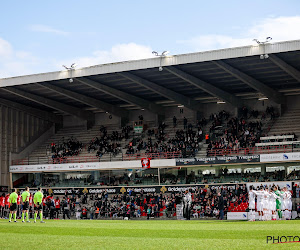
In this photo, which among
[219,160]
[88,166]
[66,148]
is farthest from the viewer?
[66,148]

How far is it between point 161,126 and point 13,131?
49.3 feet

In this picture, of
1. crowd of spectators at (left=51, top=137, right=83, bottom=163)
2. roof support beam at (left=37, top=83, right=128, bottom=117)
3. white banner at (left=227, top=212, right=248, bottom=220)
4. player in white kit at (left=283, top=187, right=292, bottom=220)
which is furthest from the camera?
crowd of spectators at (left=51, top=137, right=83, bottom=163)

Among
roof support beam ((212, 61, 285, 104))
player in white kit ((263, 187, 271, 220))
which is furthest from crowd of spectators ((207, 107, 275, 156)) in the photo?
player in white kit ((263, 187, 271, 220))

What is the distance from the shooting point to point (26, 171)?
167ft

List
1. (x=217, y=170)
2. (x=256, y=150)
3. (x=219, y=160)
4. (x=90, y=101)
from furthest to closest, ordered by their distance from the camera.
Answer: (x=90, y=101) < (x=217, y=170) < (x=219, y=160) < (x=256, y=150)

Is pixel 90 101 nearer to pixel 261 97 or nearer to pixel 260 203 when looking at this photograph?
pixel 261 97

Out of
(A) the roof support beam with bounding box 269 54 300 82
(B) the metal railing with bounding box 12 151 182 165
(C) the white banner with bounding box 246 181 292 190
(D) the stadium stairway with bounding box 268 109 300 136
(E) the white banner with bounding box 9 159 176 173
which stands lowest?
(C) the white banner with bounding box 246 181 292 190

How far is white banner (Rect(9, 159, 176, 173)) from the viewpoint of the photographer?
44375 millimetres

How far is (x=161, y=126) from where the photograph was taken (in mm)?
52219

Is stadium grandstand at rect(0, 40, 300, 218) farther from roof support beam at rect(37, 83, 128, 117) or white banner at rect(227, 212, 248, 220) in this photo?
white banner at rect(227, 212, 248, 220)

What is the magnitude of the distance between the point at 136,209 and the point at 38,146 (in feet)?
66.0

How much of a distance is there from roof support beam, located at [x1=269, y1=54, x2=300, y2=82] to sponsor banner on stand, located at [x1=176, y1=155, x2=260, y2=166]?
6544 mm

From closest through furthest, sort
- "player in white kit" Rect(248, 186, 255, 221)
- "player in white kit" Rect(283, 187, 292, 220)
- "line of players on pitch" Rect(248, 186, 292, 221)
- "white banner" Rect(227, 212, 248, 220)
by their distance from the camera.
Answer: "line of players on pitch" Rect(248, 186, 292, 221)
"player in white kit" Rect(248, 186, 255, 221)
"player in white kit" Rect(283, 187, 292, 220)
"white banner" Rect(227, 212, 248, 220)

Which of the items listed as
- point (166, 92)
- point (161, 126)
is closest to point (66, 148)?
point (161, 126)
